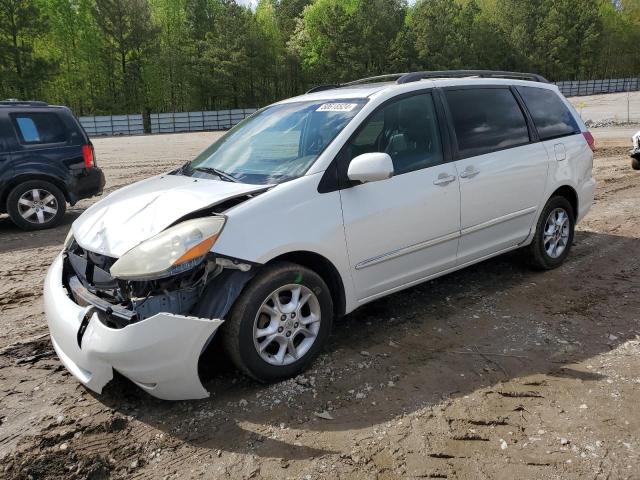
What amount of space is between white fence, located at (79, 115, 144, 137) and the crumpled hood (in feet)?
138

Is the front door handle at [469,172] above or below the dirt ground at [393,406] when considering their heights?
above

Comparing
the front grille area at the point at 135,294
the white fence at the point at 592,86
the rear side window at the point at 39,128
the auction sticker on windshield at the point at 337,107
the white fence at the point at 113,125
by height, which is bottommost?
the front grille area at the point at 135,294

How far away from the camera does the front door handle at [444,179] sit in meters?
4.05

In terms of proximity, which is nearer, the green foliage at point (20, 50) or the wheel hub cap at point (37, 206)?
the wheel hub cap at point (37, 206)

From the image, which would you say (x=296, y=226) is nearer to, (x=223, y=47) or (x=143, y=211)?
(x=143, y=211)

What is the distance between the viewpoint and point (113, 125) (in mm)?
42844

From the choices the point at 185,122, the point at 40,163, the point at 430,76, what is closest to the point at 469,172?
the point at 430,76

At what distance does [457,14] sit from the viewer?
223 feet

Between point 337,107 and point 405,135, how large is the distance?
556 millimetres

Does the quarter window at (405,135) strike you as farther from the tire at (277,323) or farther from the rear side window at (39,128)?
the rear side window at (39,128)

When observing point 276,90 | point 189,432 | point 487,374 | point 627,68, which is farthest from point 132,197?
point 627,68

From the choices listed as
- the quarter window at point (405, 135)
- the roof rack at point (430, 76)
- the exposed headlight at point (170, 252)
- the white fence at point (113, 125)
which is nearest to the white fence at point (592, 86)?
the white fence at point (113, 125)

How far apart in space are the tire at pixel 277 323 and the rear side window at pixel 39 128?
6.69 m

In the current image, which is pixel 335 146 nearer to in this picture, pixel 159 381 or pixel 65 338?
pixel 159 381
